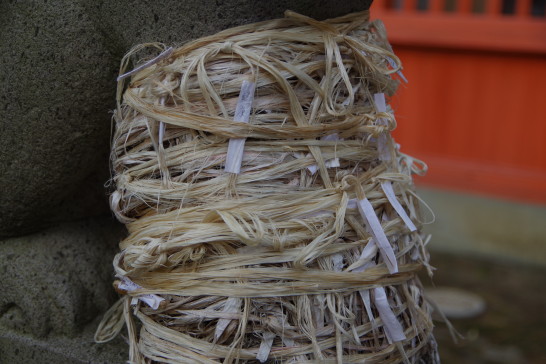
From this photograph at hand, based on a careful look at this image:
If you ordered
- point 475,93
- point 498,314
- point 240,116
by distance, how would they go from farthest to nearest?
point 475,93 → point 498,314 → point 240,116

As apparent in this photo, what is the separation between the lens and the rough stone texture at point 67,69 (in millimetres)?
792

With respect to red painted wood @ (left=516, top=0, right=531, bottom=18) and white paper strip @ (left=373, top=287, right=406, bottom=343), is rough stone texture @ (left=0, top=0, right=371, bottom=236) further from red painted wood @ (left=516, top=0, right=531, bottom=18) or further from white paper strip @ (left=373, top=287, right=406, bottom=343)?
red painted wood @ (left=516, top=0, right=531, bottom=18)

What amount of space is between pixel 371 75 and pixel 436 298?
65.7 inches

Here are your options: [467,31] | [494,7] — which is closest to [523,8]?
[494,7]

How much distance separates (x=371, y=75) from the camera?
81 centimetres

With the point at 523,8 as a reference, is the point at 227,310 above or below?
above

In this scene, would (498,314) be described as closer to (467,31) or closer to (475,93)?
(475,93)

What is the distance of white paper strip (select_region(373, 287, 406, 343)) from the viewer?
2.52 ft

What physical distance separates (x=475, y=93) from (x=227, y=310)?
2413 millimetres

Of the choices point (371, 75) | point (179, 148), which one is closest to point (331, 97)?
point (371, 75)

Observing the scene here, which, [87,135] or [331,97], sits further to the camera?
[87,135]

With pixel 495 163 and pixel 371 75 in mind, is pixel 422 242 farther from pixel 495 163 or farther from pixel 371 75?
pixel 495 163

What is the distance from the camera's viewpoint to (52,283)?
1.00 metres

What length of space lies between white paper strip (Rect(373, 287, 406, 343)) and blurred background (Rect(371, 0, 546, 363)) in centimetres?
184
